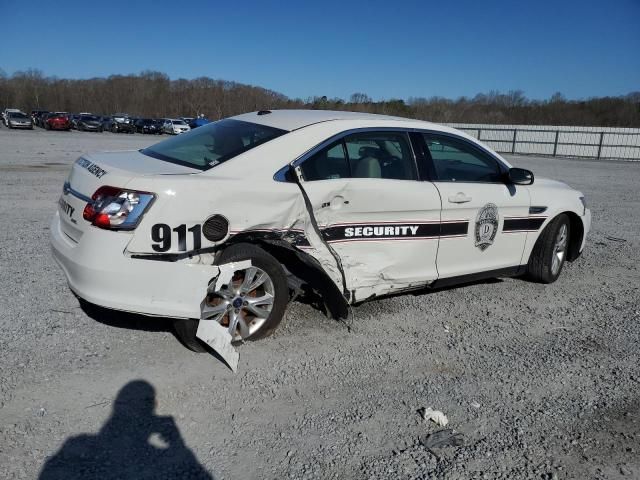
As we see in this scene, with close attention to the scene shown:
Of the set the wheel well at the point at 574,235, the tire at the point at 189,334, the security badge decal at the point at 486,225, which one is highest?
the security badge decal at the point at 486,225

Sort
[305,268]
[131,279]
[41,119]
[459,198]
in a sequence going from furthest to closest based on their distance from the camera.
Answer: [41,119], [459,198], [305,268], [131,279]

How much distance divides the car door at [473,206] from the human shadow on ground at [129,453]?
8.73ft

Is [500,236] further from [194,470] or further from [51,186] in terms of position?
[51,186]

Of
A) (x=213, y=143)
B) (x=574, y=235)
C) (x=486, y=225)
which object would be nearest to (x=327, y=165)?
(x=213, y=143)

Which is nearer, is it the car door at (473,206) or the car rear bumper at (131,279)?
A: the car rear bumper at (131,279)

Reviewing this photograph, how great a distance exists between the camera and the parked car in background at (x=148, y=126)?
163 feet

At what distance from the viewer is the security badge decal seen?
4.76 m

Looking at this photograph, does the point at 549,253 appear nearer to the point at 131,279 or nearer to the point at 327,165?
the point at 327,165

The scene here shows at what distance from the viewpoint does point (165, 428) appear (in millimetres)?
2904

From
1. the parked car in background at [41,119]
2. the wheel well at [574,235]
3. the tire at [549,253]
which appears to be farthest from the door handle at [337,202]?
the parked car in background at [41,119]

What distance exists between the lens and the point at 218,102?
9069cm

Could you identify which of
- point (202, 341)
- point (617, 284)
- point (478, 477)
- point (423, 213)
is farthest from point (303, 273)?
point (617, 284)

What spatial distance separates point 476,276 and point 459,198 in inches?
32.2

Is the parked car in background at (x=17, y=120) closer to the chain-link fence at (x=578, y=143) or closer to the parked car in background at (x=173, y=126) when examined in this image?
the parked car in background at (x=173, y=126)
